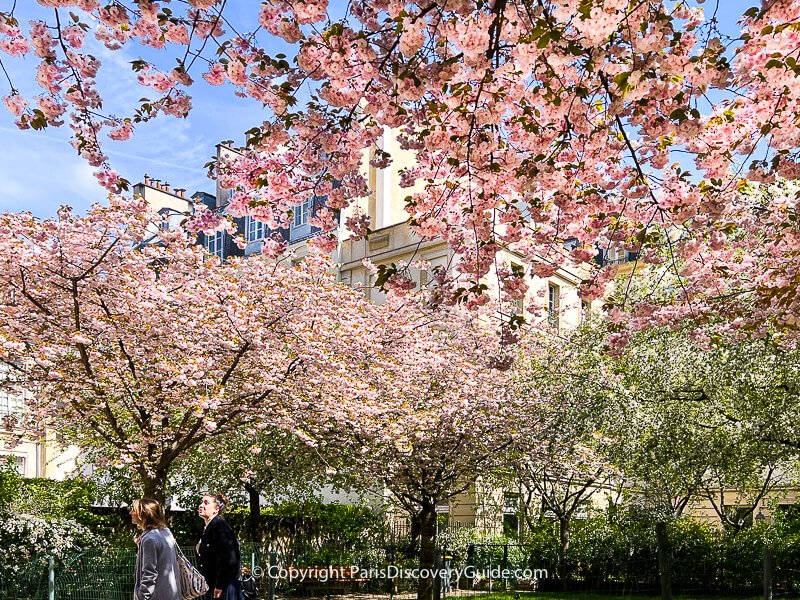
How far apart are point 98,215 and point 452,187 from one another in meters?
9.00

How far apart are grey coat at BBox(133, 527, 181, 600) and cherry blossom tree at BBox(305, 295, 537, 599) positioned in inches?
335

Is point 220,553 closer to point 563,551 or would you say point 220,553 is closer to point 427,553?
point 427,553

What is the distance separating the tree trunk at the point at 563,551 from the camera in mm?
19766

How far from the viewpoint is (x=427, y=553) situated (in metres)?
17.5

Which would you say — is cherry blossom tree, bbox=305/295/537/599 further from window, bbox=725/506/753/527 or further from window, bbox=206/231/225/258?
window, bbox=206/231/225/258

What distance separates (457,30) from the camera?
206 inches

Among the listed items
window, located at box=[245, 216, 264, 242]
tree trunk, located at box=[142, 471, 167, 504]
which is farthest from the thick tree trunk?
window, located at box=[245, 216, 264, 242]

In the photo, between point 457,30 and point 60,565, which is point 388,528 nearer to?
point 60,565

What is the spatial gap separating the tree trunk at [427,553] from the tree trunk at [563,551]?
129 inches

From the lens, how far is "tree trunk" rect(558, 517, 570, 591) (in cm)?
1977

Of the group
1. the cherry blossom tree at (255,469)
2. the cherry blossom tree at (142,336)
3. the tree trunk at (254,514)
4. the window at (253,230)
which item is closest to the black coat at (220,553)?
the cherry blossom tree at (142,336)

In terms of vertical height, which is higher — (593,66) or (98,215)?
(98,215)

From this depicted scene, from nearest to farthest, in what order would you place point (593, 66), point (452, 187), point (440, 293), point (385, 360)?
point (593, 66), point (452, 187), point (440, 293), point (385, 360)

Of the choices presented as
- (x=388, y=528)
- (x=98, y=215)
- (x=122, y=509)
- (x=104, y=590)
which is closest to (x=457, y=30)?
(x=98, y=215)
